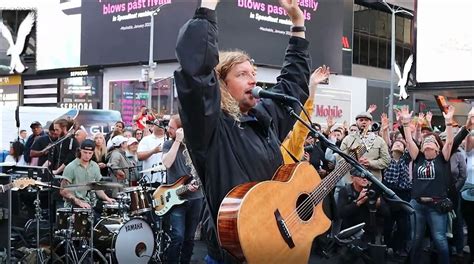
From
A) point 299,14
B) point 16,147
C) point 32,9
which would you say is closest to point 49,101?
point 32,9

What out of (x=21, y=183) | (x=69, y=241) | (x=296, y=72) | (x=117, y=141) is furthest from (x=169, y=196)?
(x=296, y=72)

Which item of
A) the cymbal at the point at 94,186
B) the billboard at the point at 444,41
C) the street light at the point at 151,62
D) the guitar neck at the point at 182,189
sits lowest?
the guitar neck at the point at 182,189

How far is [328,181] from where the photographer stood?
3.22 m

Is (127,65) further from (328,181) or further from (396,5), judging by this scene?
(328,181)

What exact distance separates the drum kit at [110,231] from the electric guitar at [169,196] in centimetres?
20

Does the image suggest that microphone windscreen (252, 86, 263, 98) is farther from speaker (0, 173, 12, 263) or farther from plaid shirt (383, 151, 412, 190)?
plaid shirt (383, 151, 412, 190)

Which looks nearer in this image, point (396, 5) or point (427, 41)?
point (427, 41)

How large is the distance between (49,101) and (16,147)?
17329 millimetres

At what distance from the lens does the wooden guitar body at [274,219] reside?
2475 mm

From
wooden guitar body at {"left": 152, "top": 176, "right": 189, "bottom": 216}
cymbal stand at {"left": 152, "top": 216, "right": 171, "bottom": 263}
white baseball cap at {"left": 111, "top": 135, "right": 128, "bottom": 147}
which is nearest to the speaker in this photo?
wooden guitar body at {"left": 152, "top": 176, "right": 189, "bottom": 216}

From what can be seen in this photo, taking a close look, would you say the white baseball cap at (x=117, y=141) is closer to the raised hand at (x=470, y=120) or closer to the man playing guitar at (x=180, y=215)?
the man playing guitar at (x=180, y=215)

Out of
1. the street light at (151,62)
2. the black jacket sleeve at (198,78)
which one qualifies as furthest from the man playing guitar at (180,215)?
the street light at (151,62)

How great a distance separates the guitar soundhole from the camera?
112 inches

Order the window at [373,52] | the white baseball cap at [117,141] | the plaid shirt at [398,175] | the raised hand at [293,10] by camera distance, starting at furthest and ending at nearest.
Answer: the window at [373,52] → the white baseball cap at [117,141] → the plaid shirt at [398,175] → the raised hand at [293,10]
